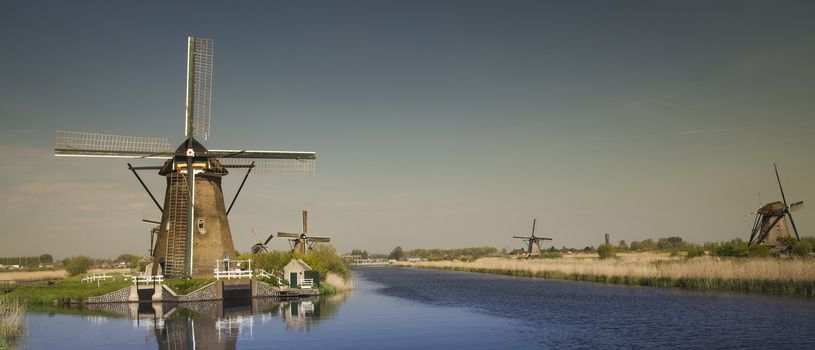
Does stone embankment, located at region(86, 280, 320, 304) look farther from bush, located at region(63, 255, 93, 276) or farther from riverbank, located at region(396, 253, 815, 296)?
bush, located at region(63, 255, 93, 276)

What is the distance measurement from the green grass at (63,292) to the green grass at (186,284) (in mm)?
3698

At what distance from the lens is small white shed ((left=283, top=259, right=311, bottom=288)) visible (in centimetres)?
4053

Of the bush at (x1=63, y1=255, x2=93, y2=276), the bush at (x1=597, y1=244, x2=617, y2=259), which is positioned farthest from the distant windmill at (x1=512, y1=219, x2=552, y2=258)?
the bush at (x1=63, y1=255, x2=93, y2=276)

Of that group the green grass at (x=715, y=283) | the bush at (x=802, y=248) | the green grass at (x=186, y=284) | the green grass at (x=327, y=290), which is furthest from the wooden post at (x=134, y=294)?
the bush at (x=802, y=248)

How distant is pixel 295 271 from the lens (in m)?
40.7

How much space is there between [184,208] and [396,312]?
15958 mm

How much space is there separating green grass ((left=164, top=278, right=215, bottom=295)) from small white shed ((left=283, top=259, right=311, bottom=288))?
232 inches

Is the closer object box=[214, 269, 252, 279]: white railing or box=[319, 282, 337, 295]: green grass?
box=[214, 269, 252, 279]: white railing

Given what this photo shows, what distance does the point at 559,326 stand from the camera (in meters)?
23.6

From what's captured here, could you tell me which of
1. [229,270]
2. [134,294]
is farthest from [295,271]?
[134,294]

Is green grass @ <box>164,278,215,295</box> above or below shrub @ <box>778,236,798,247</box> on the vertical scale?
below

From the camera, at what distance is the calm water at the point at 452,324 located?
19625 mm

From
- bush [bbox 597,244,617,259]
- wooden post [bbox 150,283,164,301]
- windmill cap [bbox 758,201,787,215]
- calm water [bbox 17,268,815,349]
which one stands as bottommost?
calm water [bbox 17,268,815,349]

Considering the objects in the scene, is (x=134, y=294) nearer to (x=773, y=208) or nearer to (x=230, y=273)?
(x=230, y=273)
